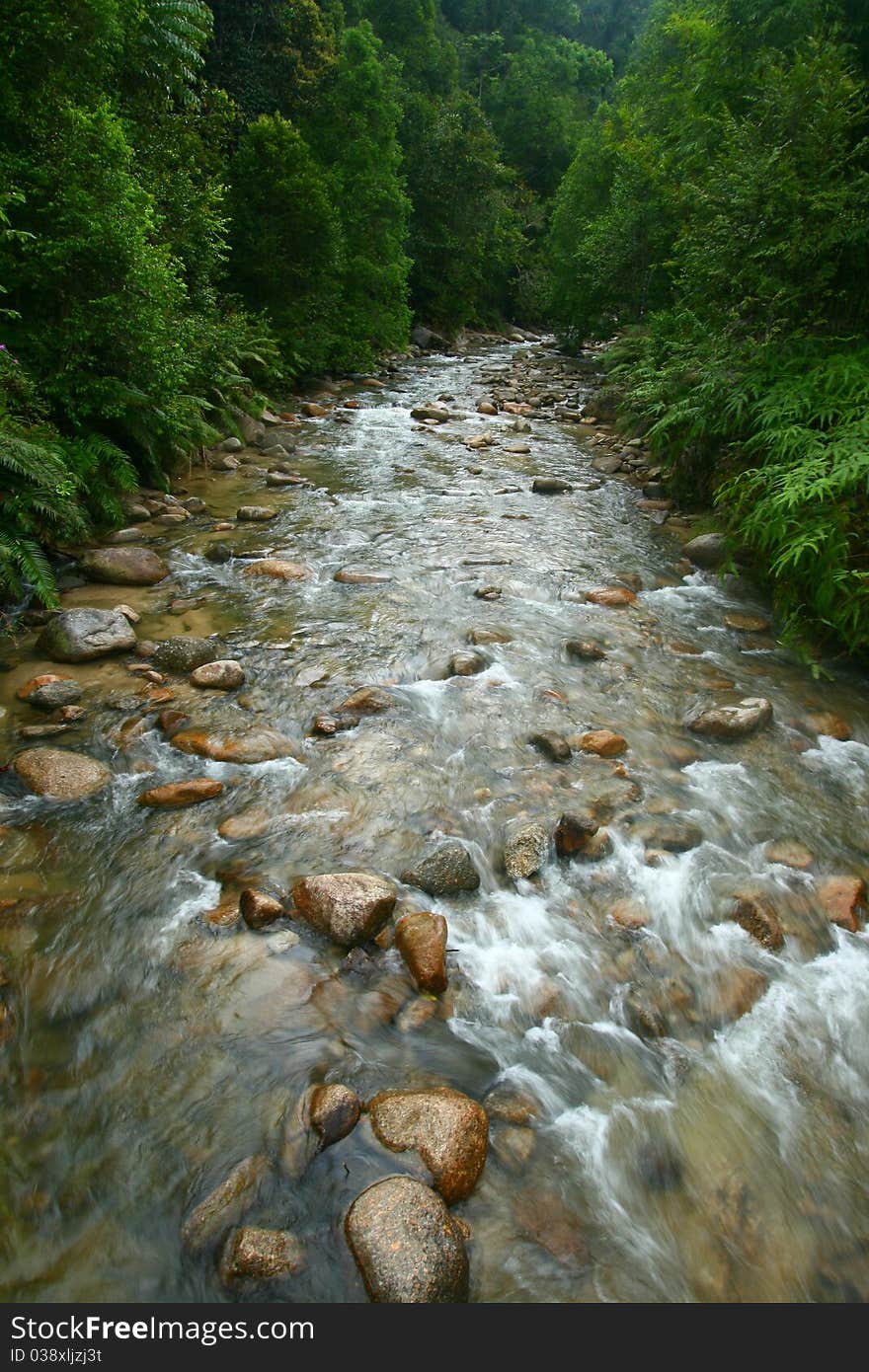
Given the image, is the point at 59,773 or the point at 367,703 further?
the point at 367,703

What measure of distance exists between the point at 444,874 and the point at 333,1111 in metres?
1.26

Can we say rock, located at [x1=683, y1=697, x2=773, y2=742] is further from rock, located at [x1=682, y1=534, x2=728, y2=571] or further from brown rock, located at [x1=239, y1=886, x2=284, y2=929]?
brown rock, located at [x1=239, y1=886, x2=284, y2=929]

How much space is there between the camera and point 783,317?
7.71m

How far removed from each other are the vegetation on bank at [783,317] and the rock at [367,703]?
3.33 meters

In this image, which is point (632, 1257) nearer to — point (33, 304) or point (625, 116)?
point (33, 304)

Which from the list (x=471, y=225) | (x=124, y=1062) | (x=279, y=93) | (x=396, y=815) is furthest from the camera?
(x=471, y=225)

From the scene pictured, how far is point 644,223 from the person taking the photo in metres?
16.6

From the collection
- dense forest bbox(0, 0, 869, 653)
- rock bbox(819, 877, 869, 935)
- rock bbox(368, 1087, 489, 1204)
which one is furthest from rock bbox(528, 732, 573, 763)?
dense forest bbox(0, 0, 869, 653)

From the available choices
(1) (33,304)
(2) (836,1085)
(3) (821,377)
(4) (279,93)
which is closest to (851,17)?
(3) (821,377)

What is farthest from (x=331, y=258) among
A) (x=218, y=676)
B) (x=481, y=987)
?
(x=481, y=987)

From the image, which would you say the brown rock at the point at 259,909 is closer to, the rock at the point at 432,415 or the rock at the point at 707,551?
the rock at the point at 707,551

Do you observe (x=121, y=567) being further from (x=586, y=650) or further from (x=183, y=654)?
(x=586, y=650)

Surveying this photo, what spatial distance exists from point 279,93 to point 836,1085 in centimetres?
2420

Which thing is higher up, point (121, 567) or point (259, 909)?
point (259, 909)
